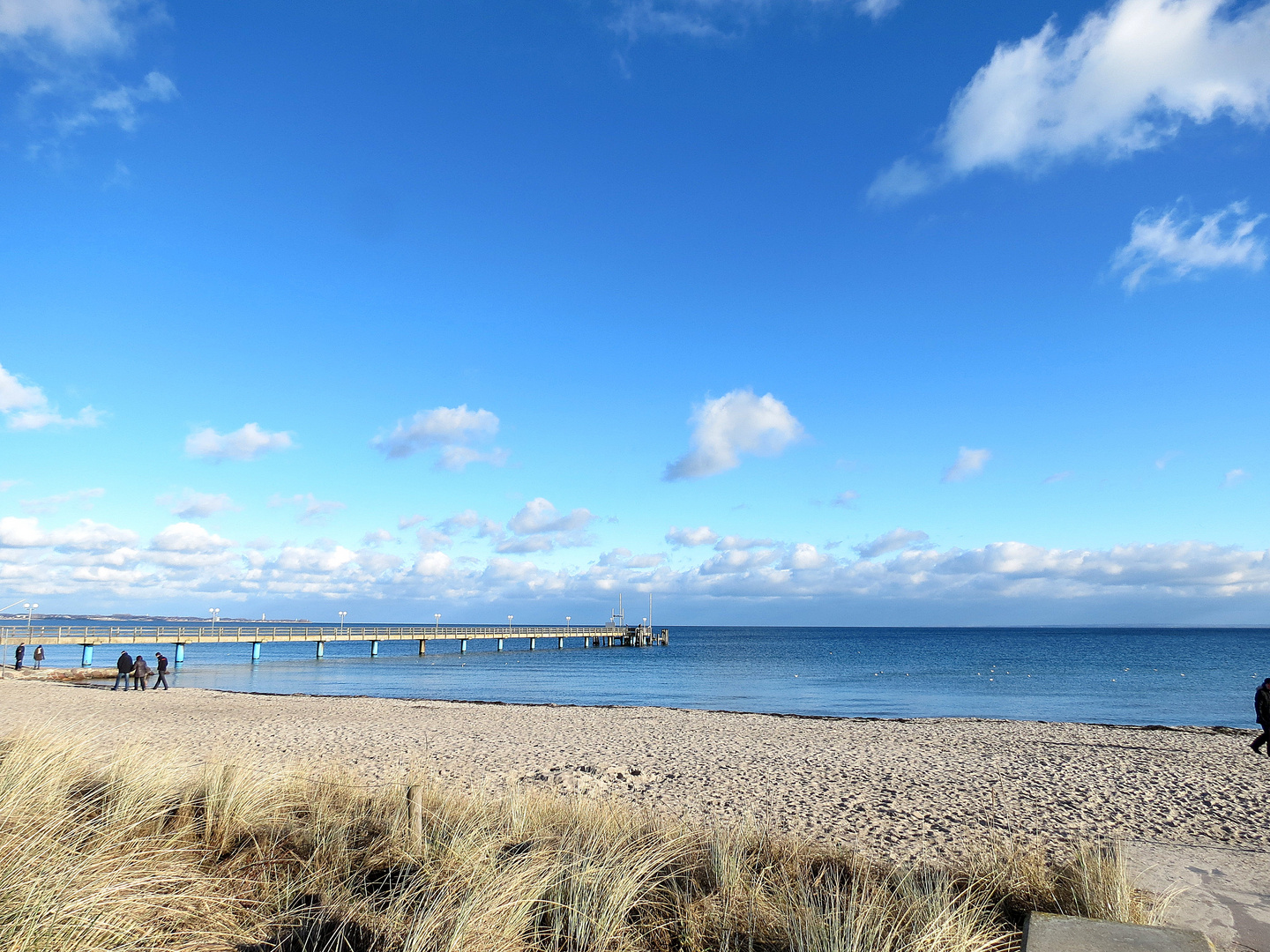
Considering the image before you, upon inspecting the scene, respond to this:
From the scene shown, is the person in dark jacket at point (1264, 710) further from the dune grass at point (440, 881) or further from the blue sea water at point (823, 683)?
the blue sea water at point (823, 683)

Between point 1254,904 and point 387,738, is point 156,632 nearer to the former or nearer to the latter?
point 387,738

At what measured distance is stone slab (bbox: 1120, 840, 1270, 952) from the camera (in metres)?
5.18

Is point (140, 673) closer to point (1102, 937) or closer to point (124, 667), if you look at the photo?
point (124, 667)

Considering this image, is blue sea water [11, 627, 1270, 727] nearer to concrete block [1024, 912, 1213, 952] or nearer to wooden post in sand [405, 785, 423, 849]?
wooden post in sand [405, 785, 423, 849]

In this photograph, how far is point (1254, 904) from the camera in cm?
580

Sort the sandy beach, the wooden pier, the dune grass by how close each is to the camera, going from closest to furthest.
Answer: the dune grass, the sandy beach, the wooden pier

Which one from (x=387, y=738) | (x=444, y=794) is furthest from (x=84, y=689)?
(x=444, y=794)

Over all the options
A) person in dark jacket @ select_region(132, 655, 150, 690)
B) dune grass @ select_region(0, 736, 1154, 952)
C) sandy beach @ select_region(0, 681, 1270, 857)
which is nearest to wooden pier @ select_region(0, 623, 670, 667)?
person in dark jacket @ select_region(132, 655, 150, 690)

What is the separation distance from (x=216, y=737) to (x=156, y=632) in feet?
130

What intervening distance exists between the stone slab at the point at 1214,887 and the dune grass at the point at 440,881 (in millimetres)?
426

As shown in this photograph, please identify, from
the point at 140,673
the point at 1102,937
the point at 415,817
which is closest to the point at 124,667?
the point at 140,673

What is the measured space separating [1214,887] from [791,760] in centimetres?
952

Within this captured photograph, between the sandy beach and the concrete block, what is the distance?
419cm

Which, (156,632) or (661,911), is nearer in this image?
(661,911)
